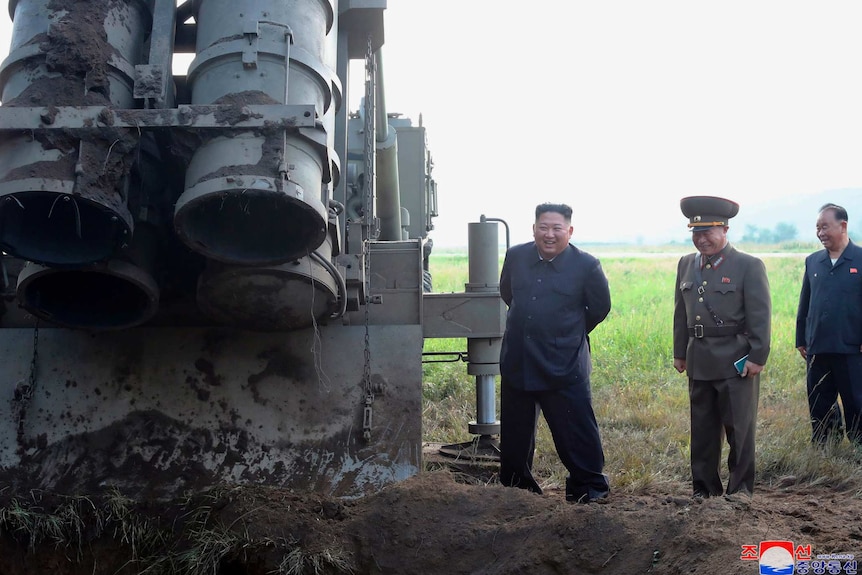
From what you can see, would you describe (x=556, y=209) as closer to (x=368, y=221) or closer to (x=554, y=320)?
(x=554, y=320)

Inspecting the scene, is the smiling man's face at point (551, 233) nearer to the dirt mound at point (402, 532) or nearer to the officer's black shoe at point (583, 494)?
the officer's black shoe at point (583, 494)

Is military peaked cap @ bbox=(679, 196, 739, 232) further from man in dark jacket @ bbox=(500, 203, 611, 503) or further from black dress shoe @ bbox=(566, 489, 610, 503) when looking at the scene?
black dress shoe @ bbox=(566, 489, 610, 503)

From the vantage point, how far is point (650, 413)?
677cm

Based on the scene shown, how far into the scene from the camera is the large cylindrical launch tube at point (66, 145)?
2922mm

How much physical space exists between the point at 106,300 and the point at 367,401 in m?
1.19

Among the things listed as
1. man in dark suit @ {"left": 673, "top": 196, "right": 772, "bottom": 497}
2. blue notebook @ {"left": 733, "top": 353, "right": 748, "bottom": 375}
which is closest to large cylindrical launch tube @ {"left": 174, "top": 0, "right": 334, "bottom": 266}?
man in dark suit @ {"left": 673, "top": 196, "right": 772, "bottom": 497}

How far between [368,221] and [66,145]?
1.46 meters

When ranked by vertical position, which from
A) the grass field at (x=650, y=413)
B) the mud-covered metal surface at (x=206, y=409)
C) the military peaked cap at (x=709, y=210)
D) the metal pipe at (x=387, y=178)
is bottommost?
the grass field at (x=650, y=413)

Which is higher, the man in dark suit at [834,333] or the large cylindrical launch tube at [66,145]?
the large cylindrical launch tube at [66,145]

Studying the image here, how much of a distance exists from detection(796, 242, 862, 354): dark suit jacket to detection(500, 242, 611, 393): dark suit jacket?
200 cm

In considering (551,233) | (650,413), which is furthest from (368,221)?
(650,413)

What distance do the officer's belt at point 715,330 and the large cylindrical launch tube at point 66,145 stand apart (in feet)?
9.01

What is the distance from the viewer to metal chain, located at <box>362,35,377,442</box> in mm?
3953

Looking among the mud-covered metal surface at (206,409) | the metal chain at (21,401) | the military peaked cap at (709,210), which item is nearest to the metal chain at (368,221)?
the mud-covered metal surface at (206,409)
